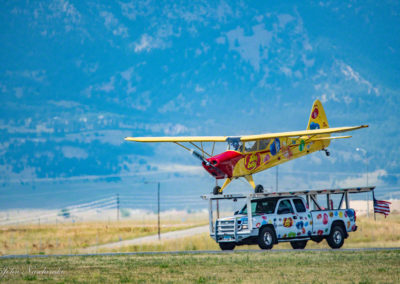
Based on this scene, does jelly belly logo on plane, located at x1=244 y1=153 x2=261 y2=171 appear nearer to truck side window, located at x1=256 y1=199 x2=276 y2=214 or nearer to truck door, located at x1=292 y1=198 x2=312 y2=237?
truck side window, located at x1=256 y1=199 x2=276 y2=214

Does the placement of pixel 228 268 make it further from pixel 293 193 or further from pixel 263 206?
pixel 293 193

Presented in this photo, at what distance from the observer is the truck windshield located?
32156 millimetres

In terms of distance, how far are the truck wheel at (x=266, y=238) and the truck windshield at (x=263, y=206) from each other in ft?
2.76

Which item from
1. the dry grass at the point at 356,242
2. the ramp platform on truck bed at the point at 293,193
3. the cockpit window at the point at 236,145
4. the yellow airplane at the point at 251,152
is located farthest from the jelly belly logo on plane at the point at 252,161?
the dry grass at the point at 356,242

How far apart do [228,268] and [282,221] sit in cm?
727

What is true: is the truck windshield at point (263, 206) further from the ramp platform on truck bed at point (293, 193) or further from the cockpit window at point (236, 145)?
the cockpit window at point (236, 145)

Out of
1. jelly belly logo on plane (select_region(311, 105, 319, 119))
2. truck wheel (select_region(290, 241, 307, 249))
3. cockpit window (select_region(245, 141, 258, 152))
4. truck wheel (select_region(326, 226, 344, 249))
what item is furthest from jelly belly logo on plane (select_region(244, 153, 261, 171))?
jelly belly logo on plane (select_region(311, 105, 319, 119))

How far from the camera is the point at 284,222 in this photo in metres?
31.9

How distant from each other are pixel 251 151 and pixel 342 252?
7.76 meters

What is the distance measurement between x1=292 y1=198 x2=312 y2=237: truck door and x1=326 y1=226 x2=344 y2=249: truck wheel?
1.30m

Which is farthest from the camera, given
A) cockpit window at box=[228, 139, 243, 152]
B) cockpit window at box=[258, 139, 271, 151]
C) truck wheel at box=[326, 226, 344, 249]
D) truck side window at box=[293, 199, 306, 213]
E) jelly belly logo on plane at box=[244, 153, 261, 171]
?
cockpit window at box=[258, 139, 271, 151]

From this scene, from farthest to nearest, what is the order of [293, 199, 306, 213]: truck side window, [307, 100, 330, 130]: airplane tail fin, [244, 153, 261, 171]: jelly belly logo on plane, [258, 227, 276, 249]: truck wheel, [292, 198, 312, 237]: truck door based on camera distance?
[307, 100, 330, 130]: airplane tail fin, [244, 153, 261, 171]: jelly belly logo on plane, [293, 199, 306, 213]: truck side window, [292, 198, 312, 237]: truck door, [258, 227, 276, 249]: truck wheel

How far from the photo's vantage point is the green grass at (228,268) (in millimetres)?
22312

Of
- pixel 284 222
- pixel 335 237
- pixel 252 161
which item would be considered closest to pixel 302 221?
pixel 284 222
